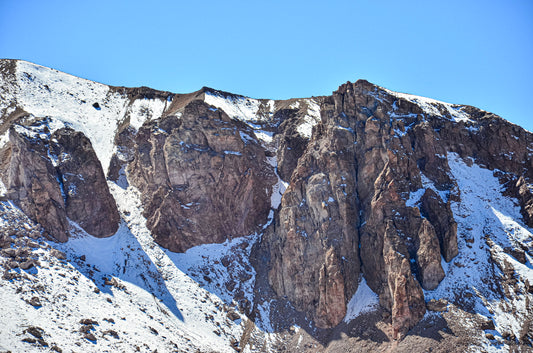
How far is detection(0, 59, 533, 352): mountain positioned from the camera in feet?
219

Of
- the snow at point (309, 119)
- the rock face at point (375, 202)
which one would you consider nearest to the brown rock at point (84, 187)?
the rock face at point (375, 202)

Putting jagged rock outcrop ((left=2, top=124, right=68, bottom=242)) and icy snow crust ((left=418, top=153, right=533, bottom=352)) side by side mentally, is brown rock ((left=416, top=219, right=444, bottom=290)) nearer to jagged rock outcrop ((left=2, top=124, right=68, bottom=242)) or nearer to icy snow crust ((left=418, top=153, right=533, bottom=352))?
icy snow crust ((left=418, top=153, right=533, bottom=352))

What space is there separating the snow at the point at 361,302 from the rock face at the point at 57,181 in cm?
4465

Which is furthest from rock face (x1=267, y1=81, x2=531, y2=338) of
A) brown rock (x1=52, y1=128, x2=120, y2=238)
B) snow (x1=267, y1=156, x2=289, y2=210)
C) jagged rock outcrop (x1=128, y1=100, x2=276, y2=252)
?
brown rock (x1=52, y1=128, x2=120, y2=238)

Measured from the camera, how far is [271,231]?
91125 mm

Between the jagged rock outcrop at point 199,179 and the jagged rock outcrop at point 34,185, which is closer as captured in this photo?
the jagged rock outcrop at point 34,185

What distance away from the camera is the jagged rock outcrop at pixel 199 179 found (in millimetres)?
91875

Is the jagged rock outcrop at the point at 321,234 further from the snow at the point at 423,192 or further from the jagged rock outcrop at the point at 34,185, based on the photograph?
the jagged rock outcrop at the point at 34,185

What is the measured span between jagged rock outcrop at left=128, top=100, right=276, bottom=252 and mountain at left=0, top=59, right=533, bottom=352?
0.29 meters

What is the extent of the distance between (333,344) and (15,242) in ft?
166

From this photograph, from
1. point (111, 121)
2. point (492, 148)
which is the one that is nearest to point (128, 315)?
point (111, 121)

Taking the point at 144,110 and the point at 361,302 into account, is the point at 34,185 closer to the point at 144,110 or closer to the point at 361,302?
the point at 144,110

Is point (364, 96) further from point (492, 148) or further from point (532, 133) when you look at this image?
point (532, 133)

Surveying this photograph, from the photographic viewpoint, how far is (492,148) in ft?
Result: 296
